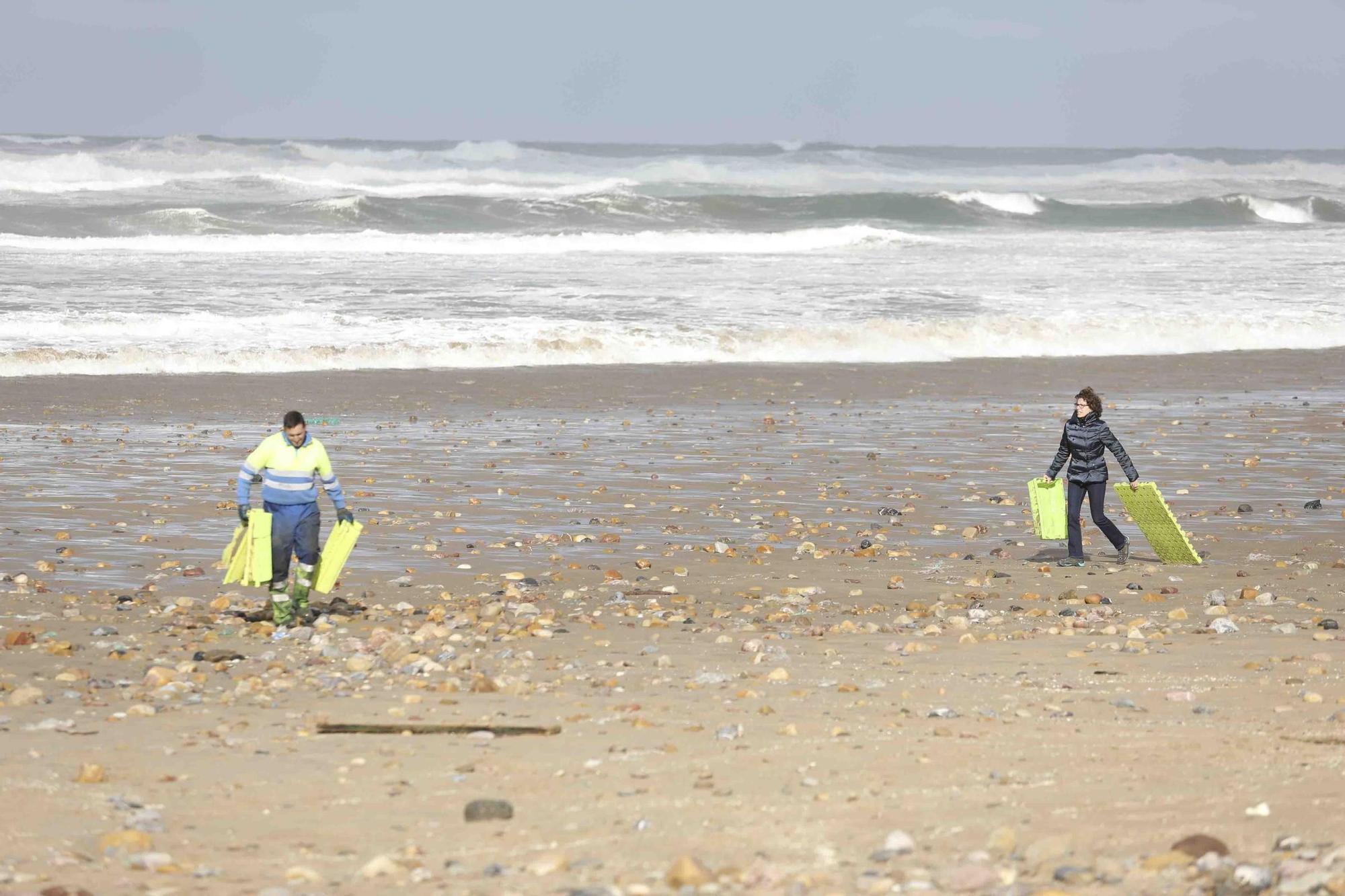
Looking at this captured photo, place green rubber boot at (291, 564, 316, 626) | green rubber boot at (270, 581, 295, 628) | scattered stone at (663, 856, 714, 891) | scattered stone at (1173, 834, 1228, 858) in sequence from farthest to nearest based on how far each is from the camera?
green rubber boot at (291, 564, 316, 626) → green rubber boot at (270, 581, 295, 628) → scattered stone at (1173, 834, 1228, 858) → scattered stone at (663, 856, 714, 891)

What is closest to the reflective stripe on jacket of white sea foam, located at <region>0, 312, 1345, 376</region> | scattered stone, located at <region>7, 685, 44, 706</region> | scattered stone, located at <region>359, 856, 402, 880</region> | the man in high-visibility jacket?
the man in high-visibility jacket

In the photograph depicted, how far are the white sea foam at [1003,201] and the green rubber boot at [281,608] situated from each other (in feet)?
187

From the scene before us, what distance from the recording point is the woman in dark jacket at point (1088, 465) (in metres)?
12.1

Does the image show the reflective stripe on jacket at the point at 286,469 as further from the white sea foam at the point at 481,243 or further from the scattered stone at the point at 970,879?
the white sea foam at the point at 481,243

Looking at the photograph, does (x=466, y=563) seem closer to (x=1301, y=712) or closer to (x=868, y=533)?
(x=868, y=533)

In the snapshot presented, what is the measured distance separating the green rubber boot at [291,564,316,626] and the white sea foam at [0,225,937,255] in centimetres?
3300

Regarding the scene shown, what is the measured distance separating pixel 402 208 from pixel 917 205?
20.5 meters

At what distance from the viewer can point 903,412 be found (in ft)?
66.3

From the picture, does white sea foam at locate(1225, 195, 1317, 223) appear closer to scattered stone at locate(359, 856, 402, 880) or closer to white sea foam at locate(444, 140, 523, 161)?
white sea foam at locate(444, 140, 523, 161)

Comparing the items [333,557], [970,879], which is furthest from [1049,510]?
[970,879]

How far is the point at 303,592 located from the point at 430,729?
10.4 ft

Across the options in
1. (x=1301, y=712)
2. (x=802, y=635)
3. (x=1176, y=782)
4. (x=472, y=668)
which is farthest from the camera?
(x=802, y=635)

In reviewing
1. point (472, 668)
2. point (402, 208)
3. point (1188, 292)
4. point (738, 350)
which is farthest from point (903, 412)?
point (402, 208)

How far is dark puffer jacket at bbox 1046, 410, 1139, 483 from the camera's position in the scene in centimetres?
1229
